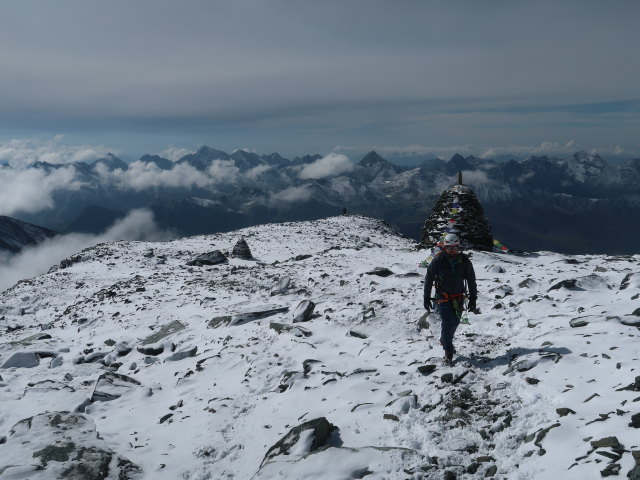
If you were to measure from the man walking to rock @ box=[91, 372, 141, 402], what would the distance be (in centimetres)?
946

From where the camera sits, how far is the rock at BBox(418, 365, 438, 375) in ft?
31.7

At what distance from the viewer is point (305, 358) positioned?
11.9m

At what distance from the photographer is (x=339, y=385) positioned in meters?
9.80

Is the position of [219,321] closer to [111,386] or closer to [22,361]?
[111,386]

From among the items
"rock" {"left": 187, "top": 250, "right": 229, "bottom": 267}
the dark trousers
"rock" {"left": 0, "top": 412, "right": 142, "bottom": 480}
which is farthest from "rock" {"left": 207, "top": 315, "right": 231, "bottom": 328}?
"rock" {"left": 187, "top": 250, "right": 229, "bottom": 267}

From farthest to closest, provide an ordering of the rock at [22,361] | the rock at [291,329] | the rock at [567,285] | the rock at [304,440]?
the rock at [22,361]
the rock at [567,285]
the rock at [291,329]
the rock at [304,440]

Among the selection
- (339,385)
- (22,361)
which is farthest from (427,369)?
(22,361)

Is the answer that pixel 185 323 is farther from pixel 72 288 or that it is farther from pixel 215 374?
pixel 72 288

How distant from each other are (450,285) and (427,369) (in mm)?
2233

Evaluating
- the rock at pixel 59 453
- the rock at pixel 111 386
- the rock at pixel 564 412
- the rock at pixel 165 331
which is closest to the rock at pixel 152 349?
the rock at pixel 165 331

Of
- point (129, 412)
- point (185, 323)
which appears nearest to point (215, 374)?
point (129, 412)

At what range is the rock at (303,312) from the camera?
50.9ft

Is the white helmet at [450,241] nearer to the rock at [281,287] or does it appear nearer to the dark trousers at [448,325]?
the dark trousers at [448,325]

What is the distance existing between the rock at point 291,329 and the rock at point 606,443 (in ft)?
30.6
